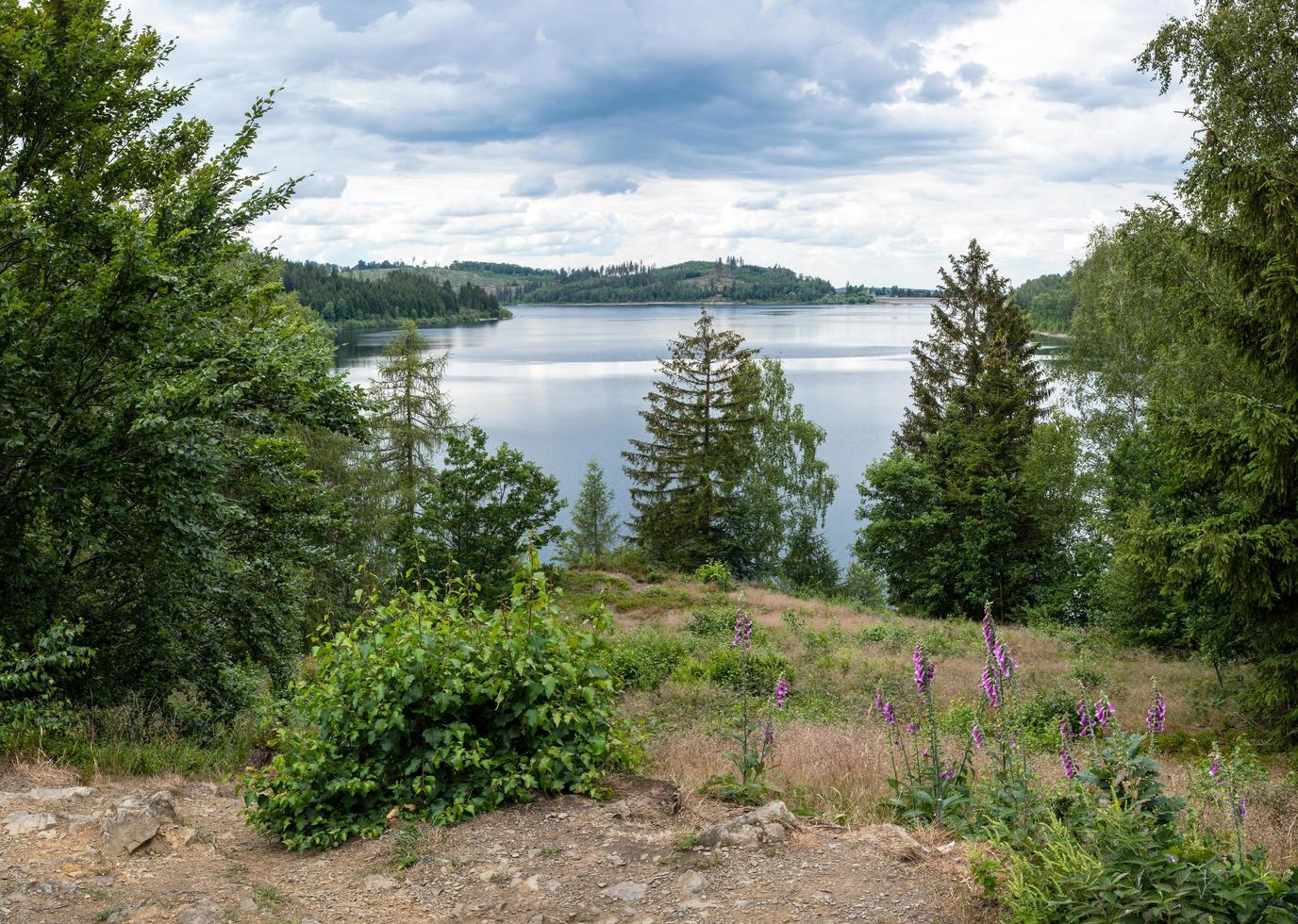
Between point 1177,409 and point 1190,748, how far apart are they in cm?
409

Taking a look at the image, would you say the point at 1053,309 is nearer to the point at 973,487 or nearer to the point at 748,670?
the point at 973,487

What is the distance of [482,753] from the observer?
4887 millimetres

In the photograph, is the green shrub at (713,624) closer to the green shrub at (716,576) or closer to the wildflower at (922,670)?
the green shrub at (716,576)

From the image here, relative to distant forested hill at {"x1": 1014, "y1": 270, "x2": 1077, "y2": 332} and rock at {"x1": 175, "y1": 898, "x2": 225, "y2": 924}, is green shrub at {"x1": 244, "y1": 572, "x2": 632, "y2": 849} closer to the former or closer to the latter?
rock at {"x1": 175, "y1": 898, "x2": 225, "y2": 924}

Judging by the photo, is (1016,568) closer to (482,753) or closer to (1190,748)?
(1190,748)

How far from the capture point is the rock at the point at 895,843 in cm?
410

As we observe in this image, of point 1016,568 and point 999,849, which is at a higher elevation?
point 999,849

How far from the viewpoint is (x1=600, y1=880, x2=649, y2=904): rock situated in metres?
3.89

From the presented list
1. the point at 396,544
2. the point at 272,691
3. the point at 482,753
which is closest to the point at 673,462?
the point at 396,544

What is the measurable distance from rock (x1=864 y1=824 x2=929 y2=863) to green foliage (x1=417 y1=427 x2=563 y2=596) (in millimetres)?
22286

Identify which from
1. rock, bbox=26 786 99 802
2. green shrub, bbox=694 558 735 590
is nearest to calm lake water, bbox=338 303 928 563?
rock, bbox=26 786 99 802

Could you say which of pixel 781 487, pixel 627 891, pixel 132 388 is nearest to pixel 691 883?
pixel 627 891

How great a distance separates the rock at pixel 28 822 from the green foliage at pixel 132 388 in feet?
9.40

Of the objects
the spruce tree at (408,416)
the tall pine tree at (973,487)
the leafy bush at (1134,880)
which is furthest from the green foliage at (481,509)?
the leafy bush at (1134,880)
